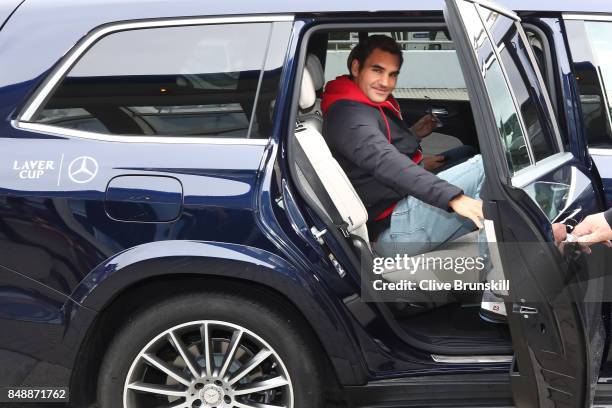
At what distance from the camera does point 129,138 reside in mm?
2797

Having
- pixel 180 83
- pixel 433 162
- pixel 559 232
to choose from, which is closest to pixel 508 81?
pixel 559 232

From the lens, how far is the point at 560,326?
2.47 m

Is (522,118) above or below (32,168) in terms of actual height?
above

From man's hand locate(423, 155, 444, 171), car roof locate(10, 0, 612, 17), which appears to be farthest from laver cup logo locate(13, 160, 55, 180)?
man's hand locate(423, 155, 444, 171)

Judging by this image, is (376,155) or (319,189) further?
(376,155)

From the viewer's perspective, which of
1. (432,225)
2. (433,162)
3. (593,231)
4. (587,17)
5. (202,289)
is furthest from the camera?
(433,162)

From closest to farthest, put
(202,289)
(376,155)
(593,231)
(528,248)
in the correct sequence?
(528,248), (593,231), (202,289), (376,155)

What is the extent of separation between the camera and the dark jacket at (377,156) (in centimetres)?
301

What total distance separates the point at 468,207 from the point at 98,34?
1355mm

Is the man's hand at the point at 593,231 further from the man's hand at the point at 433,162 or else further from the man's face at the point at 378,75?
the man's hand at the point at 433,162

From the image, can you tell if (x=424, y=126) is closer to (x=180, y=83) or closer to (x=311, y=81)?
(x=311, y=81)

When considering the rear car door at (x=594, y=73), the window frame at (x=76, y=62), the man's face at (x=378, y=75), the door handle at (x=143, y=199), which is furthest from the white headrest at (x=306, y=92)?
the rear car door at (x=594, y=73)

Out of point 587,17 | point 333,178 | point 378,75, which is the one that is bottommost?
point 333,178

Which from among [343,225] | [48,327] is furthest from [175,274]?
[343,225]
